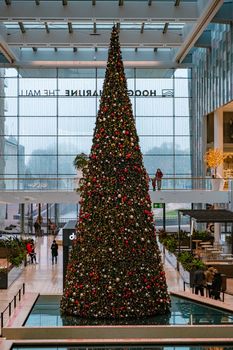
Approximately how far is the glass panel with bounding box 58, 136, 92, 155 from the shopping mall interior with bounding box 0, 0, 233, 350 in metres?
0.07

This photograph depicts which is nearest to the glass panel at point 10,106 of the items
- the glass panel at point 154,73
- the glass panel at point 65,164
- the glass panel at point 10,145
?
the glass panel at point 10,145

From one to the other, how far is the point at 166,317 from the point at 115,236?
1952 millimetres

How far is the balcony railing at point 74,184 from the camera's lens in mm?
36094

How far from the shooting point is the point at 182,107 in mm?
45688

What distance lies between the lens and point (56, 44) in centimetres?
3747

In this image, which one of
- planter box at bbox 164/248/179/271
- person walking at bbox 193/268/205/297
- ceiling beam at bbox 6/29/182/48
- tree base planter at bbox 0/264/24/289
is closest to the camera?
person walking at bbox 193/268/205/297

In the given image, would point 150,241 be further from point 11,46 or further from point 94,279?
point 11,46

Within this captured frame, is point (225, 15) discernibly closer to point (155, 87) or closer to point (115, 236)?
point (155, 87)

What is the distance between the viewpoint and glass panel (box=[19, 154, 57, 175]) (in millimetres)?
45875

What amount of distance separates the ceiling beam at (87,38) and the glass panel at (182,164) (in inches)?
415

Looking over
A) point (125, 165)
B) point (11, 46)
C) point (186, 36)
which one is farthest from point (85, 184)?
point (11, 46)

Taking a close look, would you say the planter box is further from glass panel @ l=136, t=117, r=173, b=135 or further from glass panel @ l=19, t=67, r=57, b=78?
glass panel @ l=19, t=67, r=57, b=78

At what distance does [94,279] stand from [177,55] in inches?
1128

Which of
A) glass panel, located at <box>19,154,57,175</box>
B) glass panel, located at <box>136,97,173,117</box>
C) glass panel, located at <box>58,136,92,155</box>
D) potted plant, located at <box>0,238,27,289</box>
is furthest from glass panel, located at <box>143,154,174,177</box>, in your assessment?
potted plant, located at <box>0,238,27,289</box>
